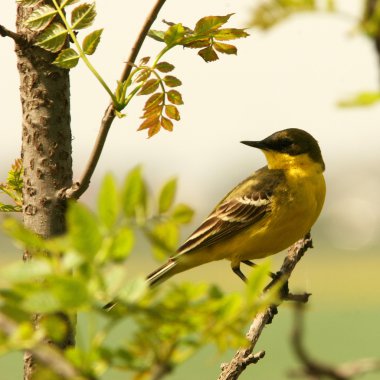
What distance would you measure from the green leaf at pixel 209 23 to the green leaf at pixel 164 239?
1.54 m

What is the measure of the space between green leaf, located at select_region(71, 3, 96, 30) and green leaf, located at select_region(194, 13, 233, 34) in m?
0.40

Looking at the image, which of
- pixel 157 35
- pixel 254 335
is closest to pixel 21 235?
pixel 157 35

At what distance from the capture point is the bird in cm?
659

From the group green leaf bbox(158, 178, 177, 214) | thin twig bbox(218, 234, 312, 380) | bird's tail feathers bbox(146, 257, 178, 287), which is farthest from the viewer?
bird's tail feathers bbox(146, 257, 178, 287)

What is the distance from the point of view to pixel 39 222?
3.36 meters

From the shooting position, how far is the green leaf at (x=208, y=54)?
134 inches

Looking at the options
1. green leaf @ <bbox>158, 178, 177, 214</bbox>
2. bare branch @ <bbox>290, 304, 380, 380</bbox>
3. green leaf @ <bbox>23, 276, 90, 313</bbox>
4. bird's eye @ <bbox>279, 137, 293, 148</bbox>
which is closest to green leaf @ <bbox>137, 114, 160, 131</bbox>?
green leaf @ <bbox>158, 178, 177, 214</bbox>

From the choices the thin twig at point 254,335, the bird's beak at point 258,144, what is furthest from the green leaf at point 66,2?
the bird's beak at point 258,144

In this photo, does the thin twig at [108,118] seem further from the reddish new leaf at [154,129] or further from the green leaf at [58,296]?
Result: the green leaf at [58,296]

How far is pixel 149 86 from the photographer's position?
3.30 meters

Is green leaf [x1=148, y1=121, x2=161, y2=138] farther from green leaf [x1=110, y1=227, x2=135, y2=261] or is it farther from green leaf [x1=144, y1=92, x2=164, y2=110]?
green leaf [x1=110, y1=227, x2=135, y2=261]

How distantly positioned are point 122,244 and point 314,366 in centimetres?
37

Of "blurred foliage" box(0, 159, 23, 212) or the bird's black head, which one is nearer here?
"blurred foliage" box(0, 159, 23, 212)

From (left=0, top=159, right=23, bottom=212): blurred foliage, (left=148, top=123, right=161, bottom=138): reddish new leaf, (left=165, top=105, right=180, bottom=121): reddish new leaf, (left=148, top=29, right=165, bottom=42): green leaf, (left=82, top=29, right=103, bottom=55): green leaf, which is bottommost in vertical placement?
(left=0, top=159, right=23, bottom=212): blurred foliage
